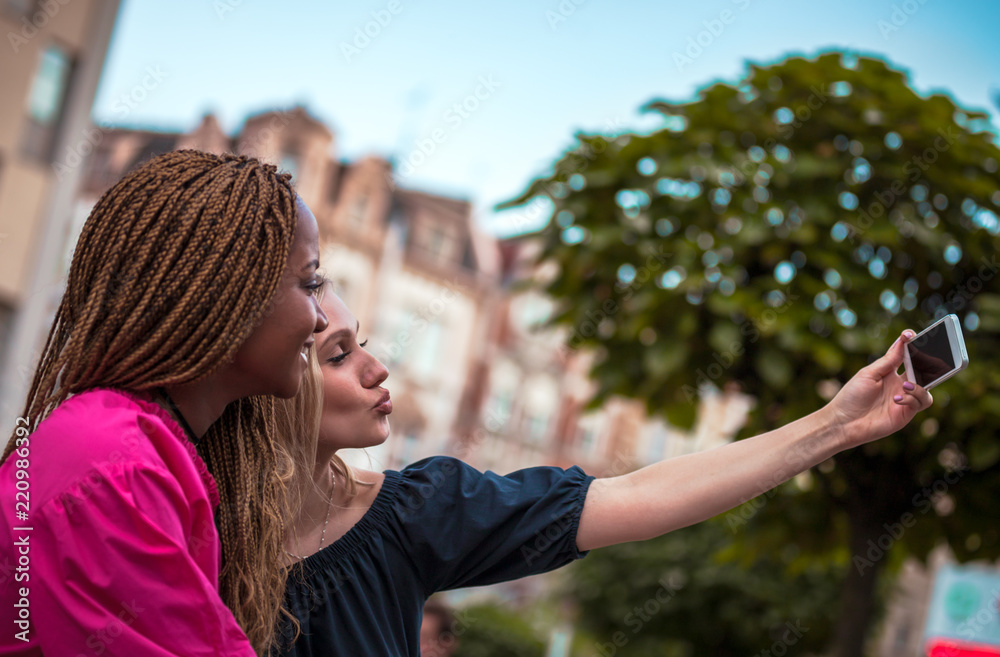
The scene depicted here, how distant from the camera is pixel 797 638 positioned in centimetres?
1120

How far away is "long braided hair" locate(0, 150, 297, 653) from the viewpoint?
1.23 m

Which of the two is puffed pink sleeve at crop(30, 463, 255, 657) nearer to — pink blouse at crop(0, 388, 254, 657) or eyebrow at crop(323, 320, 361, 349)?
pink blouse at crop(0, 388, 254, 657)

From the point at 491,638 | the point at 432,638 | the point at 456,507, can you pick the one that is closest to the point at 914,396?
the point at 456,507

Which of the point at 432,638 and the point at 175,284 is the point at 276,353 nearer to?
the point at 175,284

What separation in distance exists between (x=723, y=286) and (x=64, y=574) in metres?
2.38

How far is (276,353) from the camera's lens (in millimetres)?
1318

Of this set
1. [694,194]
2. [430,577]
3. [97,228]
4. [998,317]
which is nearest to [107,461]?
[97,228]

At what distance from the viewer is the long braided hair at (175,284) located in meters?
1.23

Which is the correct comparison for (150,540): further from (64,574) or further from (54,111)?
(54,111)

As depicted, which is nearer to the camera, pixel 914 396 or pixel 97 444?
pixel 97 444

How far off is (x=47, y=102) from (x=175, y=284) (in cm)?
936

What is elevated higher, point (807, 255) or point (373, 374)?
point (807, 255)

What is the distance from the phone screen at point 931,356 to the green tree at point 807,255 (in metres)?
1.24

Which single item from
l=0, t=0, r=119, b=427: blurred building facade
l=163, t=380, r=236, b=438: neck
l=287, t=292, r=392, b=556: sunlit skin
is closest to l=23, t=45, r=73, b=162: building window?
l=0, t=0, r=119, b=427: blurred building facade
